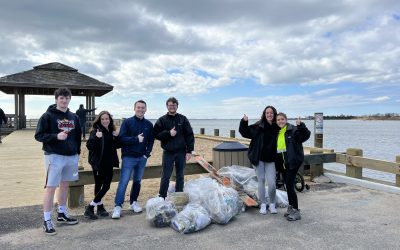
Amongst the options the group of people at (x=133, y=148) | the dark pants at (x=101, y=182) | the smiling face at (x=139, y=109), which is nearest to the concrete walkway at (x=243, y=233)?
the group of people at (x=133, y=148)

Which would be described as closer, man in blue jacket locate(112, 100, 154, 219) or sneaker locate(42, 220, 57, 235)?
sneaker locate(42, 220, 57, 235)

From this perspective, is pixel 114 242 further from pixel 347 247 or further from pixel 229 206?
pixel 347 247

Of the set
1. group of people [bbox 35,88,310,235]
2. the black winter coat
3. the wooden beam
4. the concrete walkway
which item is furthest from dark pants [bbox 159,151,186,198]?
the wooden beam

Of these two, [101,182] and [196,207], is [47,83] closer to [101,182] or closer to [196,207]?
[101,182]

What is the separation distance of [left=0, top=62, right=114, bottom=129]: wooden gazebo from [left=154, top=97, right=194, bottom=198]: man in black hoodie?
18.7 meters

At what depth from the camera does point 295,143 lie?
4930 mm

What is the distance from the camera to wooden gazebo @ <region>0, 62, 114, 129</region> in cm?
2189

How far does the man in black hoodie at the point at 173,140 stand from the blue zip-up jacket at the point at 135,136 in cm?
17

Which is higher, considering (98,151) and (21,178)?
(98,151)

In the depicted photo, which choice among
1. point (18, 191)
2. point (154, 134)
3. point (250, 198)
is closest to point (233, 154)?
point (250, 198)

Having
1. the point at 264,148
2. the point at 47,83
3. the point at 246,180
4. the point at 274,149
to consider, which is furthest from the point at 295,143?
the point at 47,83

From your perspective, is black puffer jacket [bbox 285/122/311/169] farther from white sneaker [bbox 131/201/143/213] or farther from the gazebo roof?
the gazebo roof

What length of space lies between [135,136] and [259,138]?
180cm

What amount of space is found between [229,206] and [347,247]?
1542mm
